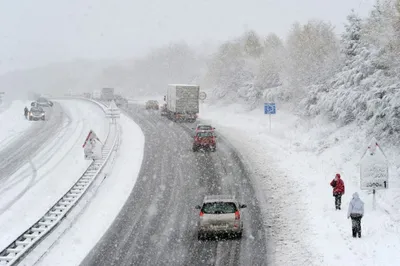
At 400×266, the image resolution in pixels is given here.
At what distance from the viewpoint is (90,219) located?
20.6 meters

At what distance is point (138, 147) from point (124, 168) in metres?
7.10

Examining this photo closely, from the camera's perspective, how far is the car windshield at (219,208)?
17.3 m

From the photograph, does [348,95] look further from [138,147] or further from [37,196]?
[37,196]

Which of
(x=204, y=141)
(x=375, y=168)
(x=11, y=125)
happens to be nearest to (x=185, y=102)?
(x=204, y=141)

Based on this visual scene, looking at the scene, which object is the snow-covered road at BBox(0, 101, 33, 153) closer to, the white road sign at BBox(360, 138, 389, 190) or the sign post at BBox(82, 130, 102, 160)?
the sign post at BBox(82, 130, 102, 160)

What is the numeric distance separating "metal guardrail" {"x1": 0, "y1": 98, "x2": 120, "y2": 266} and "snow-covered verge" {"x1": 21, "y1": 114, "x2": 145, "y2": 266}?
14.2 inches

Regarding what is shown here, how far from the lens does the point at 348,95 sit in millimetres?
32156

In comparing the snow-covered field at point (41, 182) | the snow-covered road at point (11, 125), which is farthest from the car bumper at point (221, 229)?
the snow-covered road at point (11, 125)

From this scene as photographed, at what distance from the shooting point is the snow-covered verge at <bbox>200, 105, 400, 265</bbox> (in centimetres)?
1549

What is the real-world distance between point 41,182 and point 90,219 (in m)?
9.14

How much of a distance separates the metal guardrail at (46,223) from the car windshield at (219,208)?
6223 mm

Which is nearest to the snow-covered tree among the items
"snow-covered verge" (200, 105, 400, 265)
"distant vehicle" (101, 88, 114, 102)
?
"snow-covered verge" (200, 105, 400, 265)

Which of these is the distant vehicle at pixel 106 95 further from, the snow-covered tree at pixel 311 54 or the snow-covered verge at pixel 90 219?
the snow-covered verge at pixel 90 219

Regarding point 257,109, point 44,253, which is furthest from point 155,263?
point 257,109
